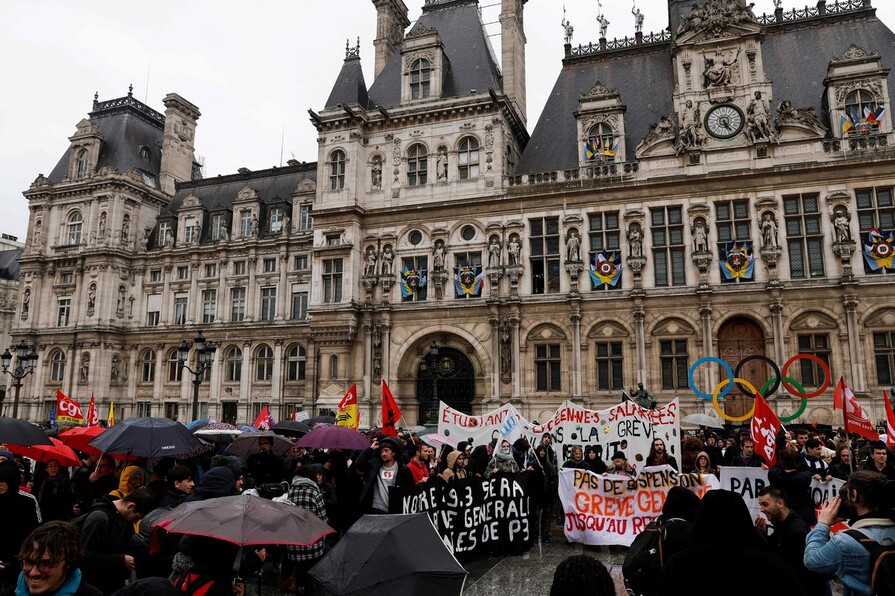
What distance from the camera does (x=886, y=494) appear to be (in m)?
4.86

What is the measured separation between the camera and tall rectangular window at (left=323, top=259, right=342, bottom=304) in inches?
1256

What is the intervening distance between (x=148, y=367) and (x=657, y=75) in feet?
117

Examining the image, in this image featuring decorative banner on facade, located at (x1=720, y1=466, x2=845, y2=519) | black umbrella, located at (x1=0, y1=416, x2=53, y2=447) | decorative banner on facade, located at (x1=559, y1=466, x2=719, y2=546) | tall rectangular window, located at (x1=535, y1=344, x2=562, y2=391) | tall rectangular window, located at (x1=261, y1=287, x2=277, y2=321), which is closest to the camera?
black umbrella, located at (x1=0, y1=416, x2=53, y2=447)

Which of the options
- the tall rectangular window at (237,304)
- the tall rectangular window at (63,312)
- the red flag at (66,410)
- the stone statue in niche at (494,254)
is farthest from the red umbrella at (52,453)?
the tall rectangular window at (63,312)

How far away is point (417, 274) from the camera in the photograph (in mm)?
30938

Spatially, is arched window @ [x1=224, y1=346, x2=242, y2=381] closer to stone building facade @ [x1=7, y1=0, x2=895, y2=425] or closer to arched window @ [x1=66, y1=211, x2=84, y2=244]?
stone building facade @ [x1=7, y1=0, x2=895, y2=425]

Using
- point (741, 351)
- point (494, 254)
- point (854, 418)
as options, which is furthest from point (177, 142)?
point (854, 418)

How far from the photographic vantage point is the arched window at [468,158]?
103 feet

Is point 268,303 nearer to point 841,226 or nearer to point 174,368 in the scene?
point 174,368

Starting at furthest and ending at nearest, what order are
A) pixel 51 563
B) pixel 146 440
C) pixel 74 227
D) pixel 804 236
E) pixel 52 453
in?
pixel 74 227, pixel 804 236, pixel 146 440, pixel 52 453, pixel 51 563

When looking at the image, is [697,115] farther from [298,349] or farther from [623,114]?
[298,349]

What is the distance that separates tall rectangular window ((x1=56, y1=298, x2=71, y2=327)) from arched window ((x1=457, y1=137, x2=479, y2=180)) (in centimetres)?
2940

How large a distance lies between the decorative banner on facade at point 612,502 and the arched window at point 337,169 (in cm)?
2409

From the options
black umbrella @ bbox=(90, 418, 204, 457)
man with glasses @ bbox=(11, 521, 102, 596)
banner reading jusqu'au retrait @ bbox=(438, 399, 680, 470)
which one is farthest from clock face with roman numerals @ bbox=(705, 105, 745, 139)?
man with glasses @ bbox=(11, 521, 102, 596)
